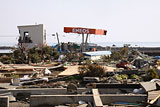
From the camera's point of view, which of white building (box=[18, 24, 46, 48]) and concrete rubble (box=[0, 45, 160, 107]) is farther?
white building (box=[18, 24, 46, 48])

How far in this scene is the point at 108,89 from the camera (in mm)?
12312

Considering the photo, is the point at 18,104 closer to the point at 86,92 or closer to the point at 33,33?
the point at 86,92

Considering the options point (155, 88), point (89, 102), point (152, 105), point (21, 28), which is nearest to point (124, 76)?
point (155, 88)

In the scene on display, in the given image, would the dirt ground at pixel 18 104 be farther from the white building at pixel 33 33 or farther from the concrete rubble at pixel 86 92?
the white building at pixel 33 33

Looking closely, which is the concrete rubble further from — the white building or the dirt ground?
the white building

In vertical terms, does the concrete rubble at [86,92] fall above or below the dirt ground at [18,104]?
above

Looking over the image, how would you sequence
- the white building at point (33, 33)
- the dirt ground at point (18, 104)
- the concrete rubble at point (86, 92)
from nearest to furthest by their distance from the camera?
the concrete rubble at point (86, 92) < the dirt ground at point (18, 104) < the white building at point (33, 33)

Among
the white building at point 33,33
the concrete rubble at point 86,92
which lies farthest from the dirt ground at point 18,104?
the white building at point 33,33

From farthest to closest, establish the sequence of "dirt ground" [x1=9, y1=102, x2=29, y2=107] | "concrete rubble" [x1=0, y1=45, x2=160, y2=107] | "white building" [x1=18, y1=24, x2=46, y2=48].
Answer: "white building" [x1=18, y1=24, x2=46, y2=48], "dirt ground" [x1=9, y1=102, x2=29, y2=107], "concrete rubble" [x1=0, y1=45, x2=160, y2=107]

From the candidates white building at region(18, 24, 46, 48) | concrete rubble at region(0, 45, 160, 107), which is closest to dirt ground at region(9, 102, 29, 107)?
concrete rubble at region(0, 45, 160, 107)

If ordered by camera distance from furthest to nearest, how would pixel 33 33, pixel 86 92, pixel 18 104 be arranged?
pixel 33 33 < pixel 86 92 < pixel 18 104

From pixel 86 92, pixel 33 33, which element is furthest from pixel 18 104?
pixel 33 33

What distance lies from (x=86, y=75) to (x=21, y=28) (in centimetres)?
3038

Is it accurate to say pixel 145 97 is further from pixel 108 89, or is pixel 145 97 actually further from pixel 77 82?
pixel 77 82
